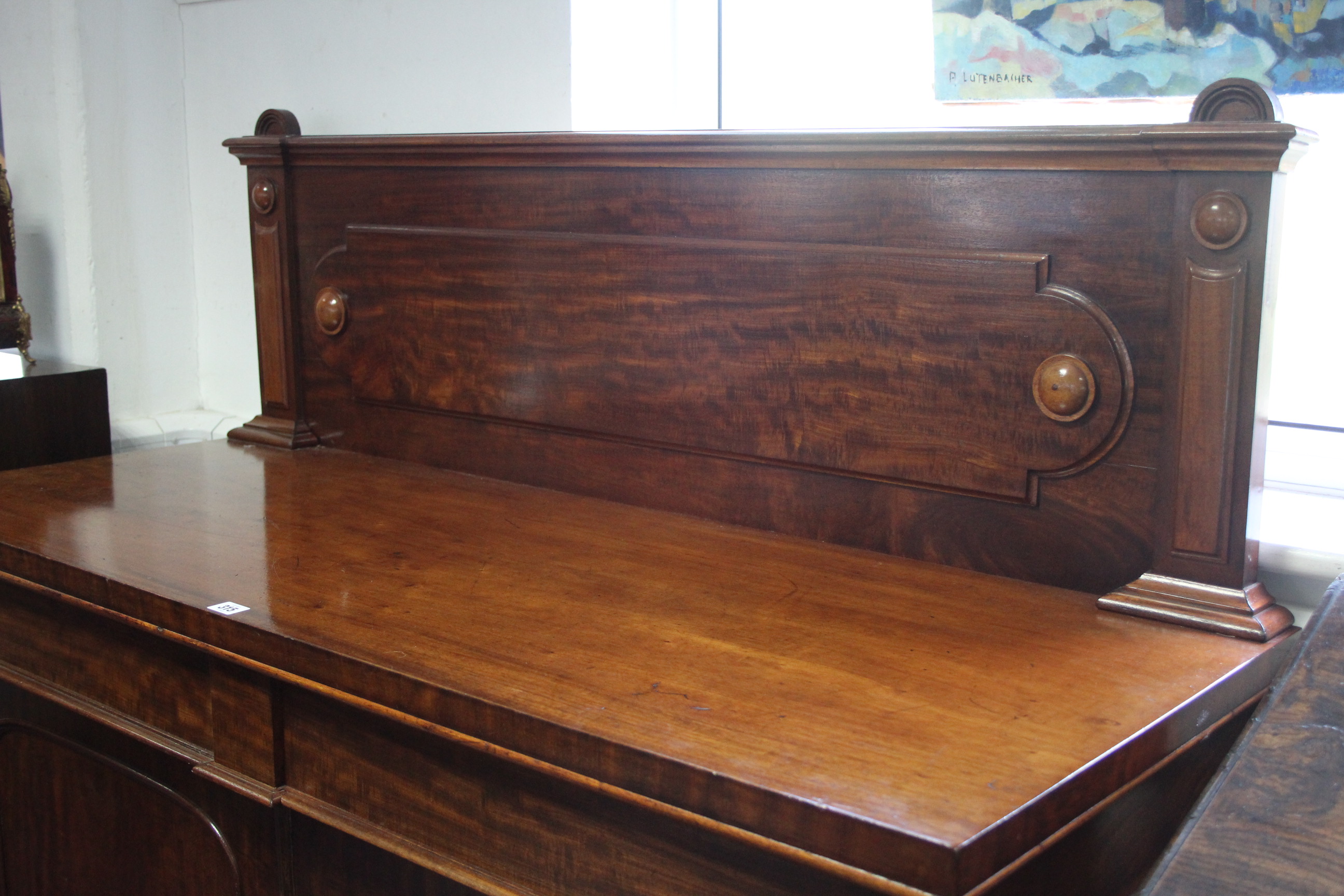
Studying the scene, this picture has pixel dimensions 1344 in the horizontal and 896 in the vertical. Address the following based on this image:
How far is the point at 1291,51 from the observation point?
5.12 feet

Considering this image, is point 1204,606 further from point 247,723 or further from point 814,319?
point 247,723

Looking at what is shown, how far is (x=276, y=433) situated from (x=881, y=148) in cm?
126

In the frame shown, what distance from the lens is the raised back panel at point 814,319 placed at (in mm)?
1297

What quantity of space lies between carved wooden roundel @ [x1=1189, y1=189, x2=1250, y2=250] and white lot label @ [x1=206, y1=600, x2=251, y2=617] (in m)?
1.08

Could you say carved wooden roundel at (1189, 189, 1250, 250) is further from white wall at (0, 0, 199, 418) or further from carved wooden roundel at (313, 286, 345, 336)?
white wall at (0, 0, 199, 418)

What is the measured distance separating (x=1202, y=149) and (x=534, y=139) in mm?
910

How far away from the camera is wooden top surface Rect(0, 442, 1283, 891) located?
0.89 meters

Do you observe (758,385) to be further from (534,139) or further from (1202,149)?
(1202,149)

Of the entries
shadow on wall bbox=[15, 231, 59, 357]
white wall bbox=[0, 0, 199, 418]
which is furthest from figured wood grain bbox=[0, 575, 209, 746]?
shadow on wall bbox=[15, 231, 59, 357]

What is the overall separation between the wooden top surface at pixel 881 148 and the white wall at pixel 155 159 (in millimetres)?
539

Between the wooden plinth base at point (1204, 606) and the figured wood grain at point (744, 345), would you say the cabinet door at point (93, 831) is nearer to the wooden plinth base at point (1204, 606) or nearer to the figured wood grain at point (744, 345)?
the figured wood grain at point (744, 345)

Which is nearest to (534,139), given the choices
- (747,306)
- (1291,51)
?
(747,306)

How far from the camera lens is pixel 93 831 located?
1.59m

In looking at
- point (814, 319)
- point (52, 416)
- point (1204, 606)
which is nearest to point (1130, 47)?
point (814, 319)
